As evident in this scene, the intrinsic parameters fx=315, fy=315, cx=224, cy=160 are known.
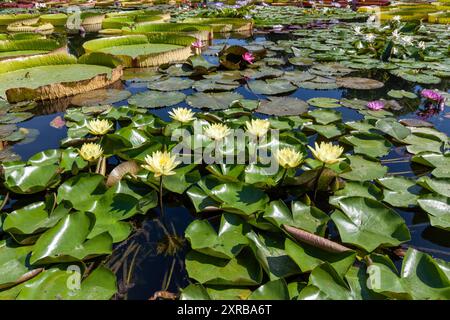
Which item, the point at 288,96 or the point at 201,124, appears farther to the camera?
the point at 288,96

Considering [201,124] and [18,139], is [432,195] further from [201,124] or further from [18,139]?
[18,139]

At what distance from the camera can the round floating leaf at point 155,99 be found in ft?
9.71

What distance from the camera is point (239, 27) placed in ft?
24.5

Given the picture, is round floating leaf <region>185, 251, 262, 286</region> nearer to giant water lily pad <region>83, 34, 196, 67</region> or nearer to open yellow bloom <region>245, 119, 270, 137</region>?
open yellow bloom <region>245, 119, 270, 137</region>

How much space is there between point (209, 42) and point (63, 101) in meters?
3.83

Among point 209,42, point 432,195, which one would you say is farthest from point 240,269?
point 209,42

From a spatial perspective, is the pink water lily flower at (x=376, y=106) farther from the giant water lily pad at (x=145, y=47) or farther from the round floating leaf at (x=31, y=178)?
the giant water lily pad at (x=145, y=47)

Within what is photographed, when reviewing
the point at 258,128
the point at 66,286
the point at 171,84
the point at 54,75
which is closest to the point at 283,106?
the point at 258,128

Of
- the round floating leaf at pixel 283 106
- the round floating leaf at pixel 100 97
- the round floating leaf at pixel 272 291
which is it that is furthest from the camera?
the round floating leaf at pixel 100 97

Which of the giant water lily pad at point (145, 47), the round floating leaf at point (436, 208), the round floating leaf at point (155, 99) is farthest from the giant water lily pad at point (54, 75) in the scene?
the round floating leaf at point (436, 208)

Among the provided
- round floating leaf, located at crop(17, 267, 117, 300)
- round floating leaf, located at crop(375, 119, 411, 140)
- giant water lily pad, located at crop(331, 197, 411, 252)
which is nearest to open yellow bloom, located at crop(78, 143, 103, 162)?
round floating leaf, located at crop(17, 267, 117, 300)

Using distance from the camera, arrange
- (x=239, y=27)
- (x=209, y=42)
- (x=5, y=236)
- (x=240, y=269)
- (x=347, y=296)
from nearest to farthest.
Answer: (x=347, y=296)
(x=240, y=269)
(x=5, y=236)
(x=209, y=42)
(x=239, y=27)

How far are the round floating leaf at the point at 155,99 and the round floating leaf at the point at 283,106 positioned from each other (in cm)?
82
